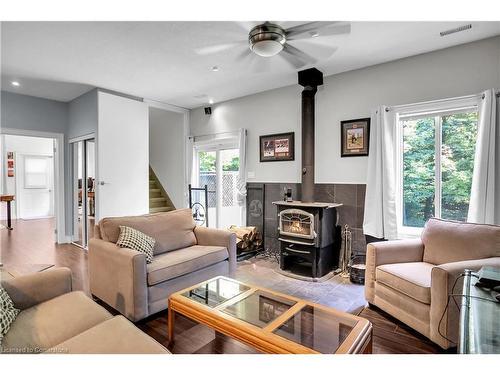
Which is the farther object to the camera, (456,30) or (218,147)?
(218,147)

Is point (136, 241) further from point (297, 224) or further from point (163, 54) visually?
point (163, 54)

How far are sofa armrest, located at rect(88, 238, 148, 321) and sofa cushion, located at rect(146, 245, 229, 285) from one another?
120 millimetres

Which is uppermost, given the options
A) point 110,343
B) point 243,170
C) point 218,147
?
point 218,147

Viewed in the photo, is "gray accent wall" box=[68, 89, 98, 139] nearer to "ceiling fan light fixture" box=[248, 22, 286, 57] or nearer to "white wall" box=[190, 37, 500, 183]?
"white wall" box=[190, 37, 500, 183]

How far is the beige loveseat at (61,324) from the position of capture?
120 centimetres

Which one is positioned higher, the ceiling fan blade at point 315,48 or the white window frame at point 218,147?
the ceiling fan blade at point 315,48

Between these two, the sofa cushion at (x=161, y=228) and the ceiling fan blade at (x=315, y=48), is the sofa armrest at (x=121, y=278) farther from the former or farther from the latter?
the ceiling fan blade at (x=315, y=48)

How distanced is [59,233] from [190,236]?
340 cm

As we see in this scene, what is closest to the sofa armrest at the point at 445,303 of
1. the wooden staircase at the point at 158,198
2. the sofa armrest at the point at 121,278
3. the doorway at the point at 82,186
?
the sofa armrest at the point at 121,278

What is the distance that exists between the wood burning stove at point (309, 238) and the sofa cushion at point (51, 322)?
7.94 ft

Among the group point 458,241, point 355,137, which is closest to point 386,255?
point 458,241

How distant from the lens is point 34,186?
26.5 feet

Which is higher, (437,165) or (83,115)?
(83,115)

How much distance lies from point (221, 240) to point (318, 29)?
2317 millimetres
